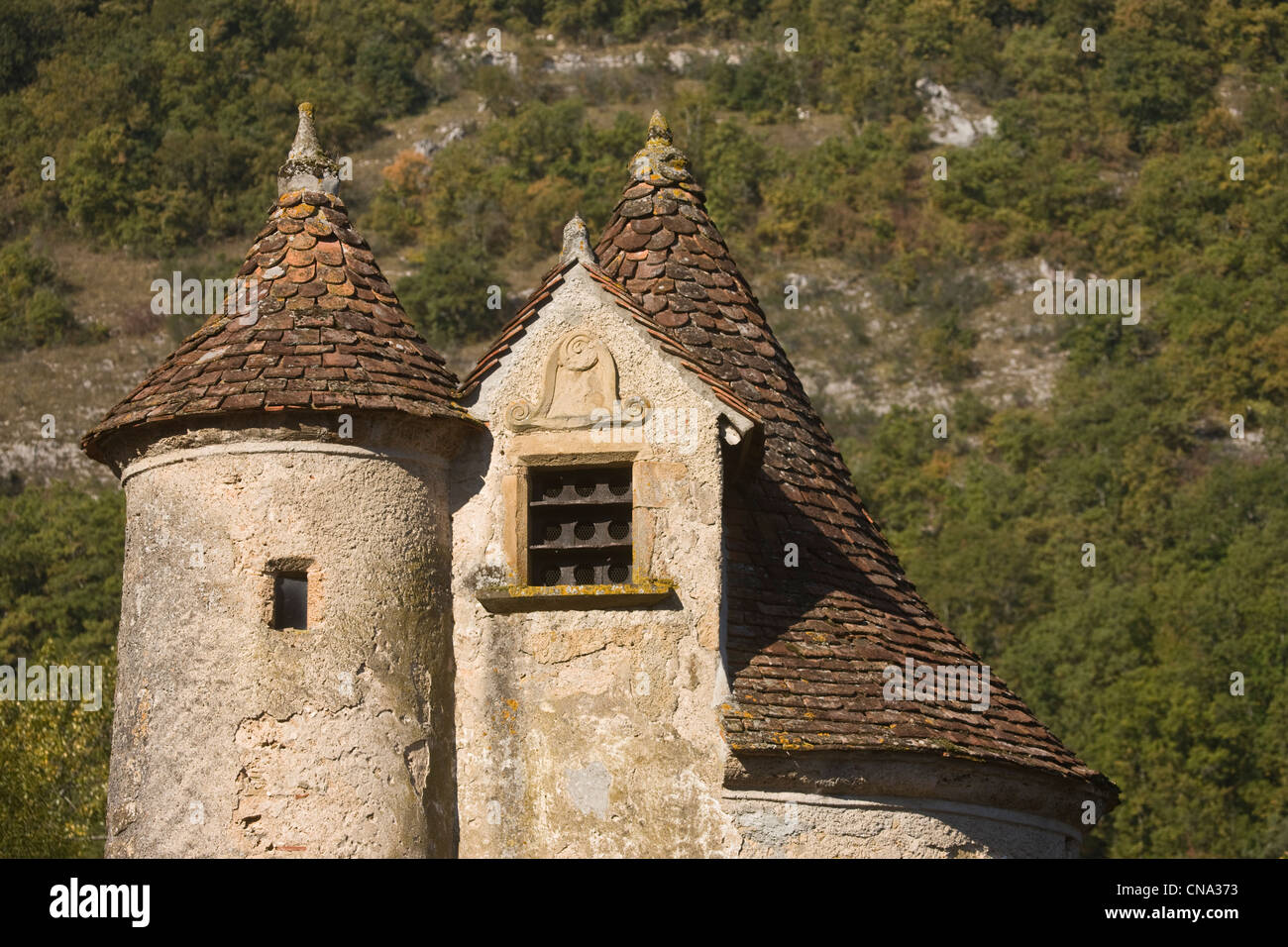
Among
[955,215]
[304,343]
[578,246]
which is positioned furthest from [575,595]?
[955,215]

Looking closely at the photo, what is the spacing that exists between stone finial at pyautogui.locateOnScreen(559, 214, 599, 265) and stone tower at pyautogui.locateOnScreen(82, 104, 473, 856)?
1145mm

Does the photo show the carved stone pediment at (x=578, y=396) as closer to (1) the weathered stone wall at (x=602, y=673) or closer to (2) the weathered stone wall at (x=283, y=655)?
(1) the weathered stone wall at (x=602, y=673)

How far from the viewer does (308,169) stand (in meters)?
14.0

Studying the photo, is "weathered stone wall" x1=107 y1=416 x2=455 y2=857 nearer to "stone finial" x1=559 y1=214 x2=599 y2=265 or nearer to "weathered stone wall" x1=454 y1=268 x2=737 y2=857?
"weathered stone wall" x1=454 y1=268 x2=737 y2=857

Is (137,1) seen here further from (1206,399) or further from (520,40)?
(1206,399)

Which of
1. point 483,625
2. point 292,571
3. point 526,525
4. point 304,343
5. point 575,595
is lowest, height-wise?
point 483,625

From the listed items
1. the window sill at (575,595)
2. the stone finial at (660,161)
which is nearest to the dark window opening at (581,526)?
the window sill at (575,595)

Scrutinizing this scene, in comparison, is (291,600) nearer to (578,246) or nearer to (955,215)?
(578,246)

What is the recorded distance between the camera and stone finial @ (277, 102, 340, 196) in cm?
1402

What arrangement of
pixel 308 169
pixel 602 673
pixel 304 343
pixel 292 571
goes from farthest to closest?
pixel 308 169
pixel 304 343
pixel 602 673
pixel 292 571

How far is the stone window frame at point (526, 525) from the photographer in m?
12.8

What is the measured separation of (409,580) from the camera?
12836mm

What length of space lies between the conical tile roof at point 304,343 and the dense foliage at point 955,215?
3408 cm

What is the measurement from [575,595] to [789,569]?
6.20 ft
